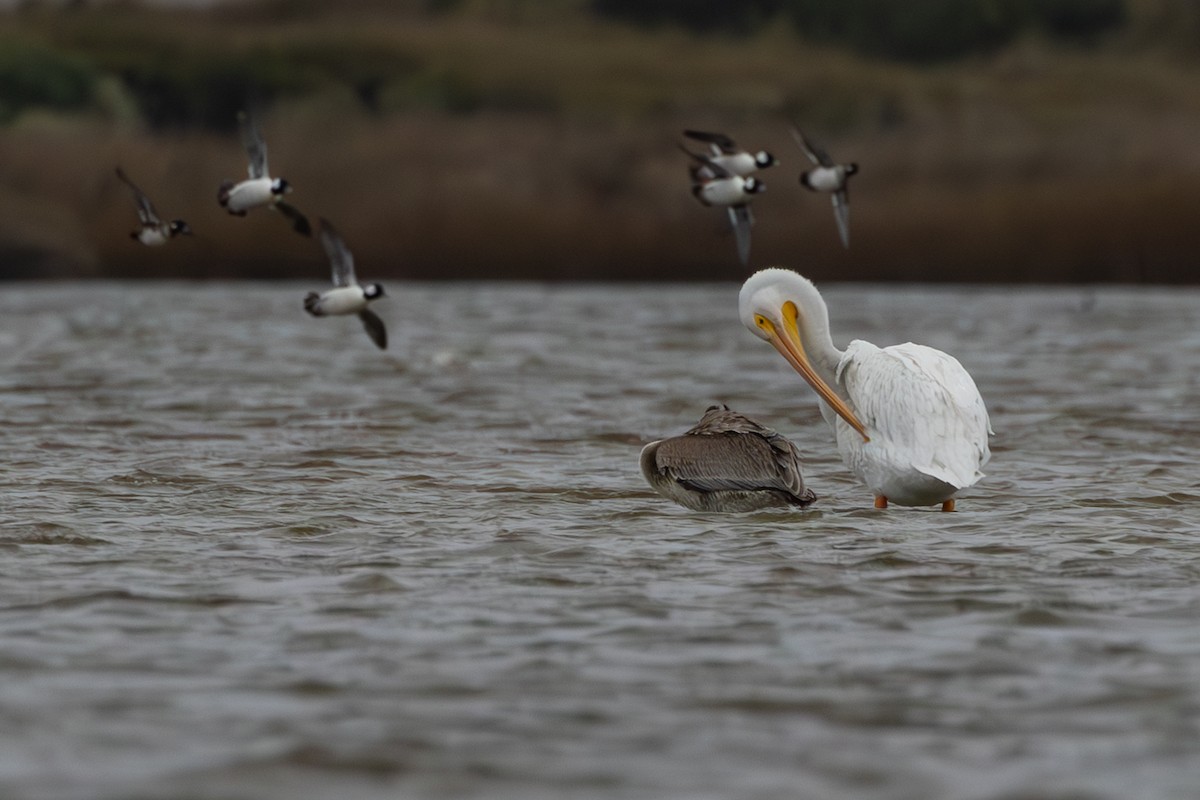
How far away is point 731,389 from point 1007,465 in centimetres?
604

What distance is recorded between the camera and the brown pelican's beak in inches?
397

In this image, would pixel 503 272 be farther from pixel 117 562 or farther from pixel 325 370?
pixel 117 562

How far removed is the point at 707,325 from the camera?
Answer: 2712cm

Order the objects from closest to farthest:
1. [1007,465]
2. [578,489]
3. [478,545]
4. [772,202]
Answer: [478,545] < [578,489] < [1007,465] < [772,202]

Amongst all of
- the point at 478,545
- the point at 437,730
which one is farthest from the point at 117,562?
the point at 437,730

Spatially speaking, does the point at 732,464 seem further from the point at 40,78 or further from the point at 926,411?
the point at 40,78

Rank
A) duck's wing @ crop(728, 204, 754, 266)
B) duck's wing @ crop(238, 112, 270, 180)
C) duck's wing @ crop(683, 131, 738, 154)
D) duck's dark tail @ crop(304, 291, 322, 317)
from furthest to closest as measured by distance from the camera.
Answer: duck's wing @ crop(683, 131, 738, 154) < duck's wing @ crop(728, 204, 754, 266) < duck's dark tail @ crop(304, 291, 322, 317) < duck's wing @ crop(238, 112, 270, 180)

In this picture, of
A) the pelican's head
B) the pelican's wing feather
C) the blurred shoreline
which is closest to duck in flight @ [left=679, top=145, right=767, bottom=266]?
the pelican's head

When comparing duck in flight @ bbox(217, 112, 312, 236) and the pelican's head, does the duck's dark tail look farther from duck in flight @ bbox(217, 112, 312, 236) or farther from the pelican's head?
the pelican's head

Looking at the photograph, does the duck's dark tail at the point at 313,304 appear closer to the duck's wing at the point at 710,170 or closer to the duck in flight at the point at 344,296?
the duck in flight at the point at 344,296

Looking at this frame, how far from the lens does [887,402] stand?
9.84 m

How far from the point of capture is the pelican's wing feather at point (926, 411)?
9.62 m

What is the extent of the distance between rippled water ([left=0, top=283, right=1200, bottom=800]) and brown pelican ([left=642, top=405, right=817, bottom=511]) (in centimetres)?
15

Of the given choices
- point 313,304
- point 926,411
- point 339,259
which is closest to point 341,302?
point 313,304
